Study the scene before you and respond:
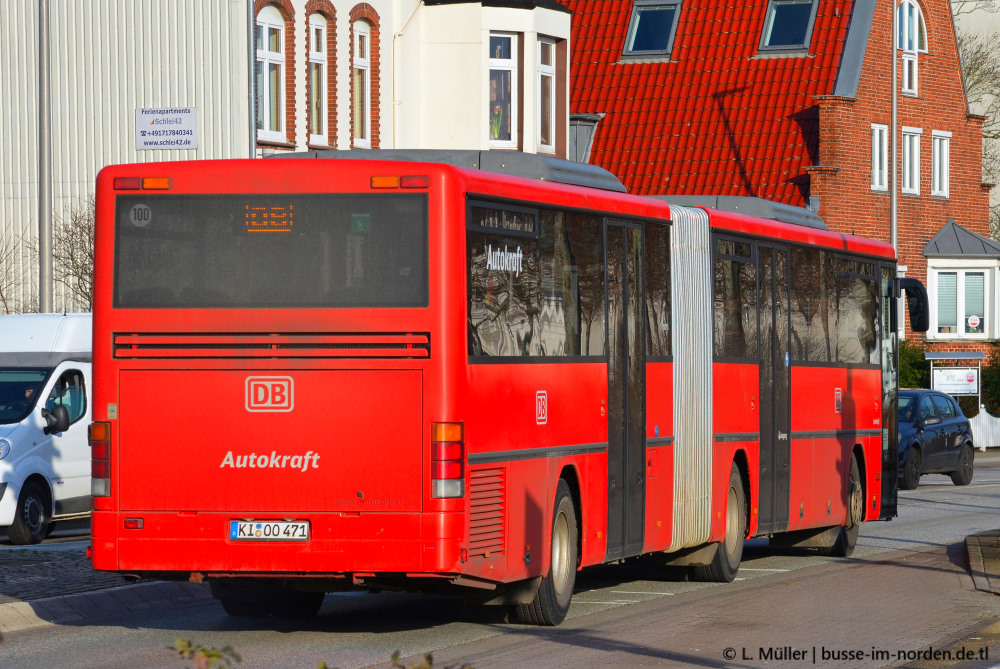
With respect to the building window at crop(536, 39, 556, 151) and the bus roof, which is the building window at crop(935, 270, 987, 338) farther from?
the bus roof

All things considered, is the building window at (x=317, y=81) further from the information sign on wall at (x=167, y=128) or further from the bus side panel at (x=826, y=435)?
the bus side panel at (x=826, y=435)

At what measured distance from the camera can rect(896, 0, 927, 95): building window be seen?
50.3 metres

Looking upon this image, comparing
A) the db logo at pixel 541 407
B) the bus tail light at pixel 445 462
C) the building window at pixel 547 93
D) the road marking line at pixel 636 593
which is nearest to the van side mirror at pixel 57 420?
the road marking line at pixel 636 593

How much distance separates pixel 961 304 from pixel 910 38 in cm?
761

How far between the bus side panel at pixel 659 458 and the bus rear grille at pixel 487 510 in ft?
9.80

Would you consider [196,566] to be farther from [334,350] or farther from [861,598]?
[861,598]

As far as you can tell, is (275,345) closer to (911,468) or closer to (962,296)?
(911,468)

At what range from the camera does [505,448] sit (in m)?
11.9

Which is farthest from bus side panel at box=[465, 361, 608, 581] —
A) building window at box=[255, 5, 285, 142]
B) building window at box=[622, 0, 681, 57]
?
building window at box=[622, 0, 681, 57]

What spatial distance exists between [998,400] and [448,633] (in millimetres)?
39264

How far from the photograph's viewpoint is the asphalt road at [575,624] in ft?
37.0

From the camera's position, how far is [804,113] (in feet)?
155

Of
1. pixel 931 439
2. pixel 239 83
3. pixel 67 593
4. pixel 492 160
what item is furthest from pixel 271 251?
pixel 931 439

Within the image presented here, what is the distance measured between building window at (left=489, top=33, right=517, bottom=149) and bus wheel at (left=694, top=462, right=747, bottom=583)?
18.6m
